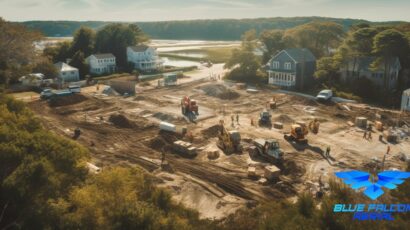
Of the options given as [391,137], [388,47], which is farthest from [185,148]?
[388,47]

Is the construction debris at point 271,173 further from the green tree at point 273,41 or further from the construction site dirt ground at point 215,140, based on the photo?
the green tree at point 273,41

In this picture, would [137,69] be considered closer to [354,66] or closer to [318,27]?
[318,27]

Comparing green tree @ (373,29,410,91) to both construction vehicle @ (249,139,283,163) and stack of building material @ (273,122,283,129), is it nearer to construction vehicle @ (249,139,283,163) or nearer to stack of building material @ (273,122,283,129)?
stack of building material @ (273,122,283,129)

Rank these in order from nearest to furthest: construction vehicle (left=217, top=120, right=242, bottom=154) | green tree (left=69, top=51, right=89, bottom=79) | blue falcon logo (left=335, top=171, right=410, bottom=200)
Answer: blue falcon logo (left=335, top=171, right=410, bottom=200) < construction vehicle (left=217, top=120, right=242, bottom=154) < green tree (left=69, top=51, right=89, bottom=79)

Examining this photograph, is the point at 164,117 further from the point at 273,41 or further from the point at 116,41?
the point at 116,41

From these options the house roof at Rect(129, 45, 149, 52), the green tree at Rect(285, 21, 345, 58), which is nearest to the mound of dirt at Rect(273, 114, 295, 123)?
the green tree at Rect(285, 21, 345, 58)
